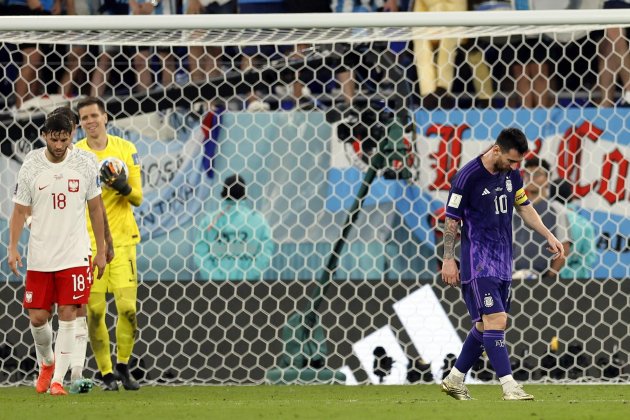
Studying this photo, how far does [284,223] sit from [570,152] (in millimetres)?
2108

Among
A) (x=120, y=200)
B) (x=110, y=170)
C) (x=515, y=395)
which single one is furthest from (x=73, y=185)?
(x=515, y=395)

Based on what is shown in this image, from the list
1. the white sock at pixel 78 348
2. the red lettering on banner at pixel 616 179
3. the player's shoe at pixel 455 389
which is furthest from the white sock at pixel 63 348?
the red lettering on banner at pixel 616 179

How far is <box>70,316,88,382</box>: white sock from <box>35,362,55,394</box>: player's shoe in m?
0.14

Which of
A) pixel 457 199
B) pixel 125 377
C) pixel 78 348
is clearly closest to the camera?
pixel 457 199

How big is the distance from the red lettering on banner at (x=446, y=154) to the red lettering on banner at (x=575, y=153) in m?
0.72

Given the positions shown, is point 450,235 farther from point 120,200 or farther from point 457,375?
point 120,200

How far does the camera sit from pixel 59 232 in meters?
7.01

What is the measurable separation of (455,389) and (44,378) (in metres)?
2.33

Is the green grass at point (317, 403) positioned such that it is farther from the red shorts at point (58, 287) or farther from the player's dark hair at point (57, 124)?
the player's dark hair at point (57, 124)

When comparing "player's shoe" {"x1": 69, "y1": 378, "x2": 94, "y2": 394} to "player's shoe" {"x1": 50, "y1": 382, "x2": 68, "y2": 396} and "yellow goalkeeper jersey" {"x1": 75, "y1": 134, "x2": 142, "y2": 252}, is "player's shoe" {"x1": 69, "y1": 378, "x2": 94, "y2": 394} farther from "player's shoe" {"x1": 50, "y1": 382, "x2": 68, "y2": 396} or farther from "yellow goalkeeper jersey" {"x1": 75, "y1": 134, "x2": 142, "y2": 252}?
"yellow goalkeeper jersey" {"x1": 75, "y1": 134, "x2": 142, "y2": 252}

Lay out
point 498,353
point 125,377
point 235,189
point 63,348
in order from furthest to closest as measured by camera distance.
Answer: point 235,189 < point 125,377 < point 63,348 < point 498,353

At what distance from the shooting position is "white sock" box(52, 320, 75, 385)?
7066mm

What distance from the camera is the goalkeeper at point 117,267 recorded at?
766 centimetres

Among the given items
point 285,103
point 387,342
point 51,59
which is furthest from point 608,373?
point 51,59
